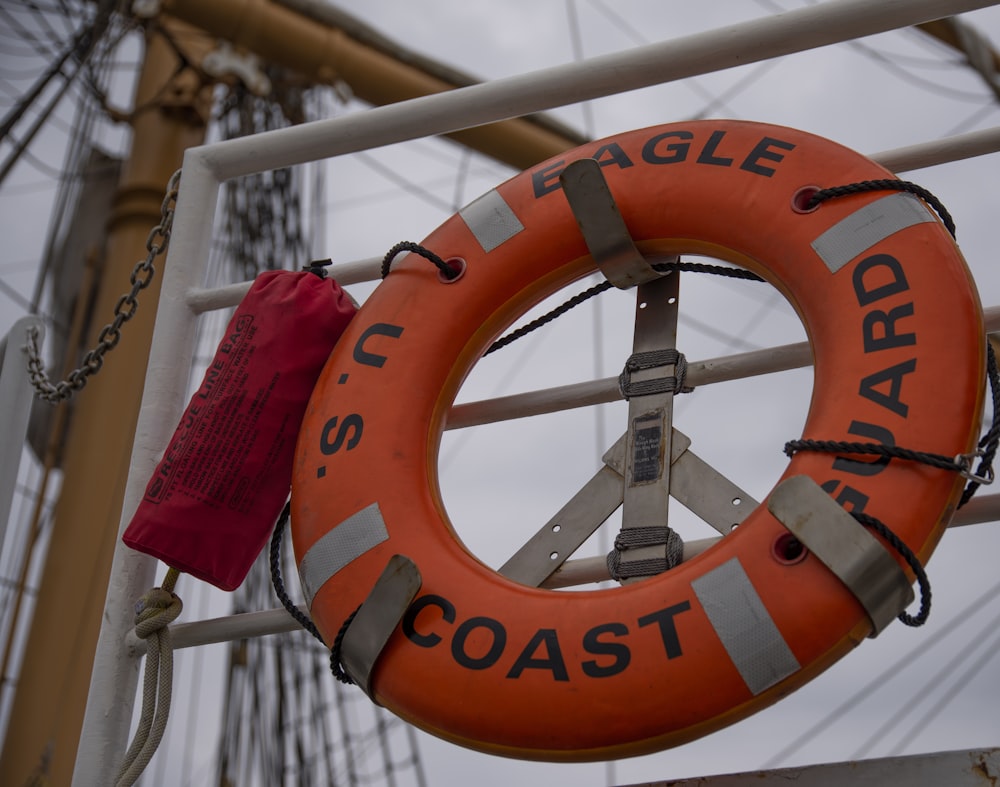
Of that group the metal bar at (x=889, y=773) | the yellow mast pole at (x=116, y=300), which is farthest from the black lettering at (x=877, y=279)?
the yellow mast pole at (x=116, y=300)

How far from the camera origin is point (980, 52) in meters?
6.36

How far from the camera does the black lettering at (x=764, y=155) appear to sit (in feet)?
4.64

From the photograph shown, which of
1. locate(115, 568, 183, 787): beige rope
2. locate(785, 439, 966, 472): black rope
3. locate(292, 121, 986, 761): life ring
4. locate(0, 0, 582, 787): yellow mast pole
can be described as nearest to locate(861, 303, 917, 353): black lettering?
locate(292, 121, 986, 761): life ring

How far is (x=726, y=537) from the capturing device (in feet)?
4.05

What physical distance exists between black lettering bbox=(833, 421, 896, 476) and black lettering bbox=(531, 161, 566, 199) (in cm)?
50

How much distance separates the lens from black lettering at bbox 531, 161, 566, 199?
1.54 metres

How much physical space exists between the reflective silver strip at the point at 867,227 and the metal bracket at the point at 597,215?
0.23 m

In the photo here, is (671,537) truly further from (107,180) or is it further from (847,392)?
(107,180)

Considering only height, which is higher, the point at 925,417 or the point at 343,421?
the point at 343,421

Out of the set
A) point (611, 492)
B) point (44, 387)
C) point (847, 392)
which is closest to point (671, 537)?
point (611, 492)

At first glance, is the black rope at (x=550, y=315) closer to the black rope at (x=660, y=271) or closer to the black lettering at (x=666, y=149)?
the black rope at (x=660, y=271)

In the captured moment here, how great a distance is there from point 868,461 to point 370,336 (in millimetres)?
603

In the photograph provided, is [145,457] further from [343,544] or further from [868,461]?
[868,461]

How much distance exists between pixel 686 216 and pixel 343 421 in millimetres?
443
